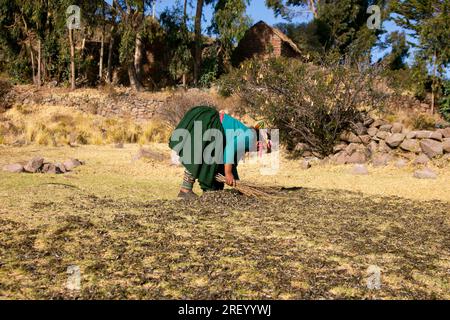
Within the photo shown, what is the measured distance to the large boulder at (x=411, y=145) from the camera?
33.4 ft

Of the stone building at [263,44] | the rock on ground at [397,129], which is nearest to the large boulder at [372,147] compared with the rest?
the rock on ground at [397,129]

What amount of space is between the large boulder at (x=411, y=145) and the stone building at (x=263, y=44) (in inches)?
609

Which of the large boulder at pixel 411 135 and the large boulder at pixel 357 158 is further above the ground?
the large boulder at pixel 411 135

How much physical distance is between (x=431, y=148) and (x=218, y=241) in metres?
7.10

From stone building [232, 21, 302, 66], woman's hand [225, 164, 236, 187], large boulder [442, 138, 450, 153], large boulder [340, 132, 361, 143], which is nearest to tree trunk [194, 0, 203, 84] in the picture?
stone building [232, 21, 302, 66]

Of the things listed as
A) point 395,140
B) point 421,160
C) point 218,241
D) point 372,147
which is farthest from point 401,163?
point 218,241

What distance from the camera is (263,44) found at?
84.3ft

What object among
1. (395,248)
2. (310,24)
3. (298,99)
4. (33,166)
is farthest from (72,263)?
(310,24)

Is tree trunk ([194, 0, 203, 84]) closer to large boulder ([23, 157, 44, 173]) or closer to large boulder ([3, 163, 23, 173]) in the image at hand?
large boulder ([23, 157, 44, 173])

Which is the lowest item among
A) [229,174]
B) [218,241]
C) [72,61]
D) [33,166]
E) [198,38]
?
[218,241]

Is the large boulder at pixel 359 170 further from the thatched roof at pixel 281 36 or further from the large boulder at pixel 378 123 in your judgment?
the thatched roof at pixel 281 36

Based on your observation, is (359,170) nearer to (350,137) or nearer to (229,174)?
(350,137)

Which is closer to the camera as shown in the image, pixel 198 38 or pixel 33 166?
pixel 33 166
